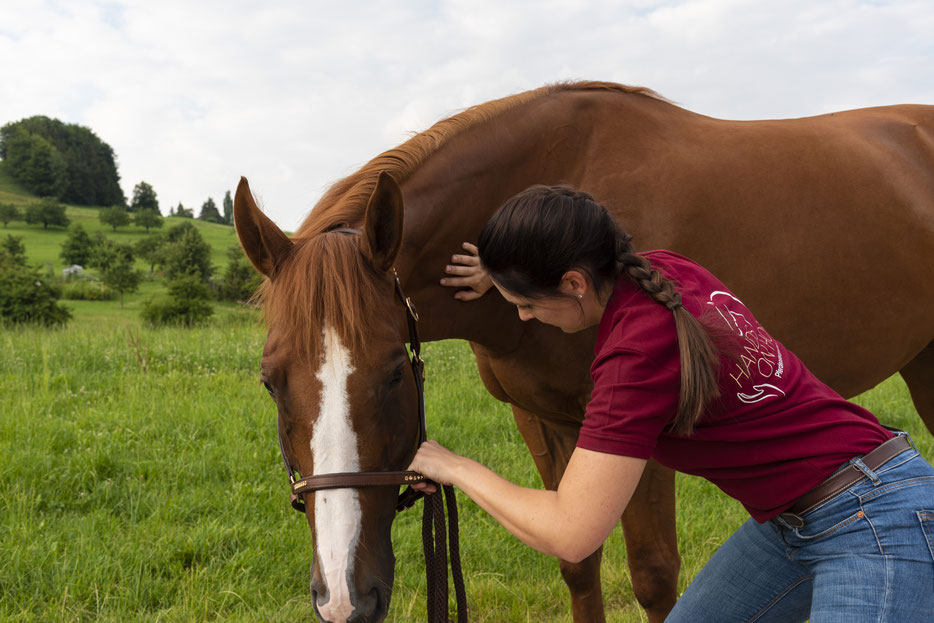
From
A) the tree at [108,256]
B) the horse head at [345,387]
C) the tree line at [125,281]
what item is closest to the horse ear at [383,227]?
the horse head at [345,387]

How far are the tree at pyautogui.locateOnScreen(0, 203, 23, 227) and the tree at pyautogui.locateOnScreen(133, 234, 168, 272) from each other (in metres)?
18.7

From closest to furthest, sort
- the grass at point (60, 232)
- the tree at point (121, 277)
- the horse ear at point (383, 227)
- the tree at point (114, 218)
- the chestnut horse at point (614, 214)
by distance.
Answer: the chestnut horse at point (614, 214) → the horse ear at point (383, 227) → the tree at point (121, 277) → the grass at point (60, 232) → the tree at point (114, 218)

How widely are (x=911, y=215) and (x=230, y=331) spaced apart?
822cm

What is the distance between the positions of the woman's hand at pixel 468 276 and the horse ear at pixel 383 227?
451 millimetres

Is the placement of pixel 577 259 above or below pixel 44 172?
below

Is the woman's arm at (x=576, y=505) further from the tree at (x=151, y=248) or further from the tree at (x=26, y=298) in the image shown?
the tree at (x=151, y=248)

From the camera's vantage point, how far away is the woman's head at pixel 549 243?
1528 mm

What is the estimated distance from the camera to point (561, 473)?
3.12 m

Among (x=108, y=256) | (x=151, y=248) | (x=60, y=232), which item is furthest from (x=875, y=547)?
(x=60, y=232)

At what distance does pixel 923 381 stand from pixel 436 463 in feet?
12.5

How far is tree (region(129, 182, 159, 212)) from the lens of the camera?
89.4 metres

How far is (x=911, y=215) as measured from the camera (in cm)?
311

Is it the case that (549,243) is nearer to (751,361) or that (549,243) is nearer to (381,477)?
(751,361)

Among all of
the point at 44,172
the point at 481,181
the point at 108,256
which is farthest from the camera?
the point at 44,172
